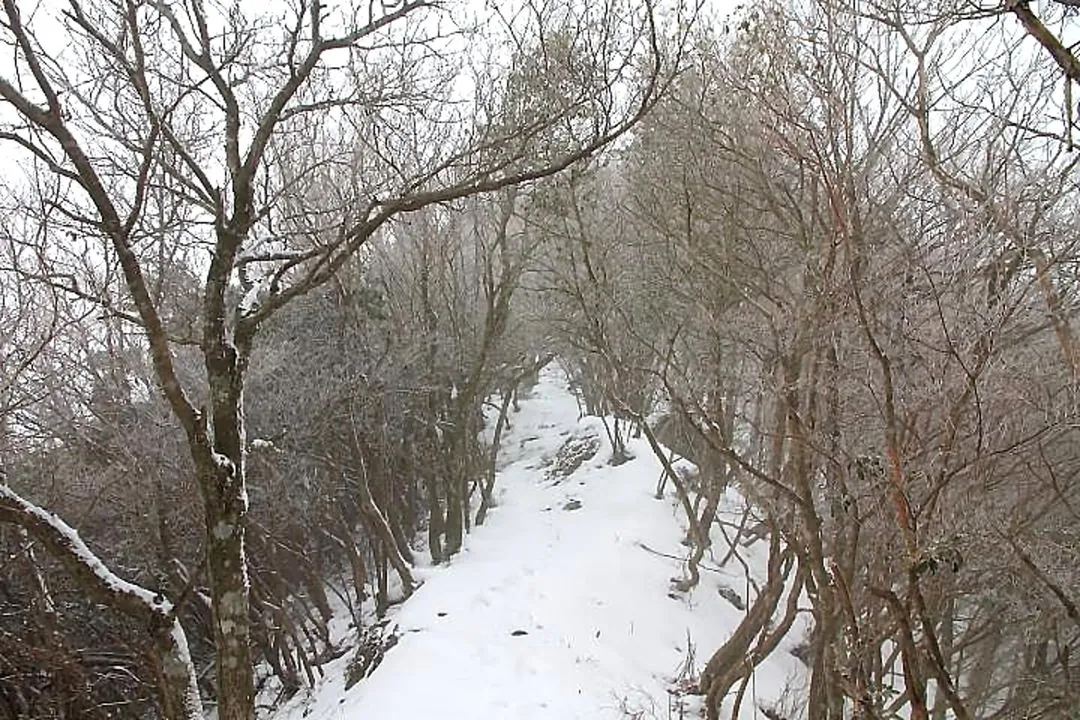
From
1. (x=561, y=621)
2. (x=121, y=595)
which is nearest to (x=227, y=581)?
(x=121, y=595)

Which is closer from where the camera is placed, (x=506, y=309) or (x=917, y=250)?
(x=917, y=250)

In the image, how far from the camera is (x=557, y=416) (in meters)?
23.0

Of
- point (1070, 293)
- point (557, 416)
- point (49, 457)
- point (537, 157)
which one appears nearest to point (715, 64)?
point (537, 157)

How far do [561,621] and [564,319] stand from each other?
16.2 ft

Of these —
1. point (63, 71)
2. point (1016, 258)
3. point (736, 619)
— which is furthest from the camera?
point (736, 619)

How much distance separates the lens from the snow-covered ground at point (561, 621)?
8.44 metres

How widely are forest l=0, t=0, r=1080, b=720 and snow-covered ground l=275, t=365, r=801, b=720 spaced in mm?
605

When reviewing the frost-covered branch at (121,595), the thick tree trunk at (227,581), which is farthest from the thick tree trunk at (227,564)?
the frost-covered branch at (121,595)

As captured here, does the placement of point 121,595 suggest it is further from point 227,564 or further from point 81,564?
point 227,564

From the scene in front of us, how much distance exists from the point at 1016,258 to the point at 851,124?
5.59 feet

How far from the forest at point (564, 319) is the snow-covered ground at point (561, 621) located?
605mm

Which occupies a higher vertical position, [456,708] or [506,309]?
[506,309]

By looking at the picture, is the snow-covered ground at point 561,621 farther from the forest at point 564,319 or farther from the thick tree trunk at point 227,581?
the thick tree trunk at point 227,581

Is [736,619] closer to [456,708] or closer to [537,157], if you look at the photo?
[456,708]
